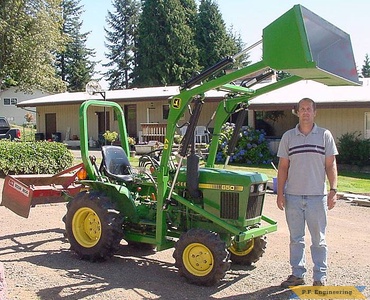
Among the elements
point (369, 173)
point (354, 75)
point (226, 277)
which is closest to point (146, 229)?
point (226, 277)

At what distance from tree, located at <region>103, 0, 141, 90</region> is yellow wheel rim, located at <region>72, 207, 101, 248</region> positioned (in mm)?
52596

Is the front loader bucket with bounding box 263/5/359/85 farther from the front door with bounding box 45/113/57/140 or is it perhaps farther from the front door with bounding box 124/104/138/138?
the front door with bounding box 45/113/57/140

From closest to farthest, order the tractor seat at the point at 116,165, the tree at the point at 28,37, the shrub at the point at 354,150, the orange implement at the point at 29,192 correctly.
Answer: the tractor seat at the point at 116,165 → the orange implement at the point at 29,192 → the shrub at the point at 354,150 → the tree at the point at 28,37

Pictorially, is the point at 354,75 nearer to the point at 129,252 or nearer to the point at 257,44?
the point at 257,44

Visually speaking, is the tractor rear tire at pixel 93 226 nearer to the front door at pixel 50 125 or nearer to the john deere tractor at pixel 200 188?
the john deere tractor at pixel 200 188

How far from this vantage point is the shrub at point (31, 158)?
14.1 meters

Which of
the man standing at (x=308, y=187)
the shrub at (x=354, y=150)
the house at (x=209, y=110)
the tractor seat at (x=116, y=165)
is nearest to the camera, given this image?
the man standing at (x=308, y=187)

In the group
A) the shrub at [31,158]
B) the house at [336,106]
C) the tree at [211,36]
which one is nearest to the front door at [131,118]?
the house at [336,106]

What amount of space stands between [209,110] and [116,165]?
740 inches

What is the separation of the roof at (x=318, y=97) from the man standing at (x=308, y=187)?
45.5 feet

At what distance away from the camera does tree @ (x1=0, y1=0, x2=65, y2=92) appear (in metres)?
34.2

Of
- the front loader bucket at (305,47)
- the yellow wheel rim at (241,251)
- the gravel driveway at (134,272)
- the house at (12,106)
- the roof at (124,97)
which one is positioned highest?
the house at (12,106)

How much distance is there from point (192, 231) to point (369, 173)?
1400 centimetres

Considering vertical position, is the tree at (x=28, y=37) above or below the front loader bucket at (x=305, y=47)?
above
